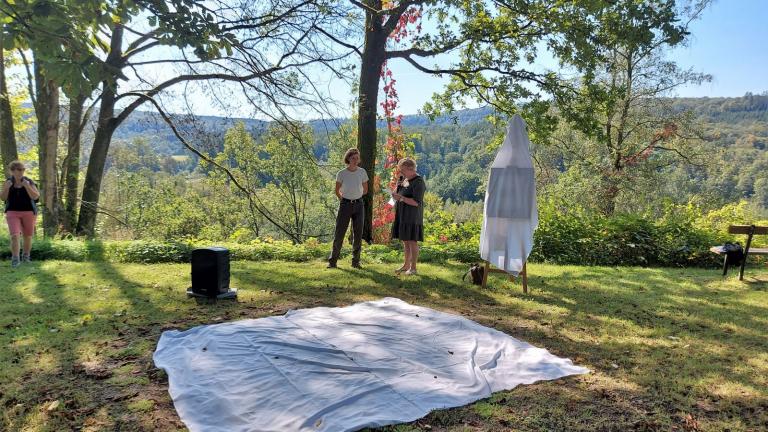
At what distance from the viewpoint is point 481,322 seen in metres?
5.16

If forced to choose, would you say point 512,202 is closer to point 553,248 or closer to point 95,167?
point 553,248

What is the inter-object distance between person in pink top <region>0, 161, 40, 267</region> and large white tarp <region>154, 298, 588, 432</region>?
4638 mm

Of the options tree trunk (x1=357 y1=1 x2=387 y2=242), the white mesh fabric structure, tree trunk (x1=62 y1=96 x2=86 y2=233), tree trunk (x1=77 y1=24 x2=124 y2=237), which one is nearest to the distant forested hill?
tree trunk (x1=77 y1=24 x2=124 y2=237)

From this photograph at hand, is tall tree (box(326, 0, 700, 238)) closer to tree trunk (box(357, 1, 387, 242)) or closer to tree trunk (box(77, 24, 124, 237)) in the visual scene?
tree trunk (box(357, 1, 387, 242))

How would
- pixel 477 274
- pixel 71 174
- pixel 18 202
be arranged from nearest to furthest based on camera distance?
1. pixel 477 274
2. pixel 18 202
3. pixel 71 174

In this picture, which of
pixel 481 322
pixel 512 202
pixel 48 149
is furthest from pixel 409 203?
pixel 48 149

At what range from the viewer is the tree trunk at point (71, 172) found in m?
13.0

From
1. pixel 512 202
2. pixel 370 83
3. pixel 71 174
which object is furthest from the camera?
pixel 71 174

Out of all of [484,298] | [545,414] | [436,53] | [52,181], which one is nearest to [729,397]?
[545,414]

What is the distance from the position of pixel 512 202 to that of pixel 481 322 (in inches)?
68.2

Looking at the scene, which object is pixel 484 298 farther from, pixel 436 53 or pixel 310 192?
pixel 310 192

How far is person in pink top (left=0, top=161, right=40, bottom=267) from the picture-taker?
7.02 meters

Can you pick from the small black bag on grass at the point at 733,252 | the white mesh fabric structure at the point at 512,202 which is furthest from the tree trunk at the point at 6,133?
the small black bag on grass at the point at 733,252

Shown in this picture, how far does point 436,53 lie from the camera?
1050 centimetres
